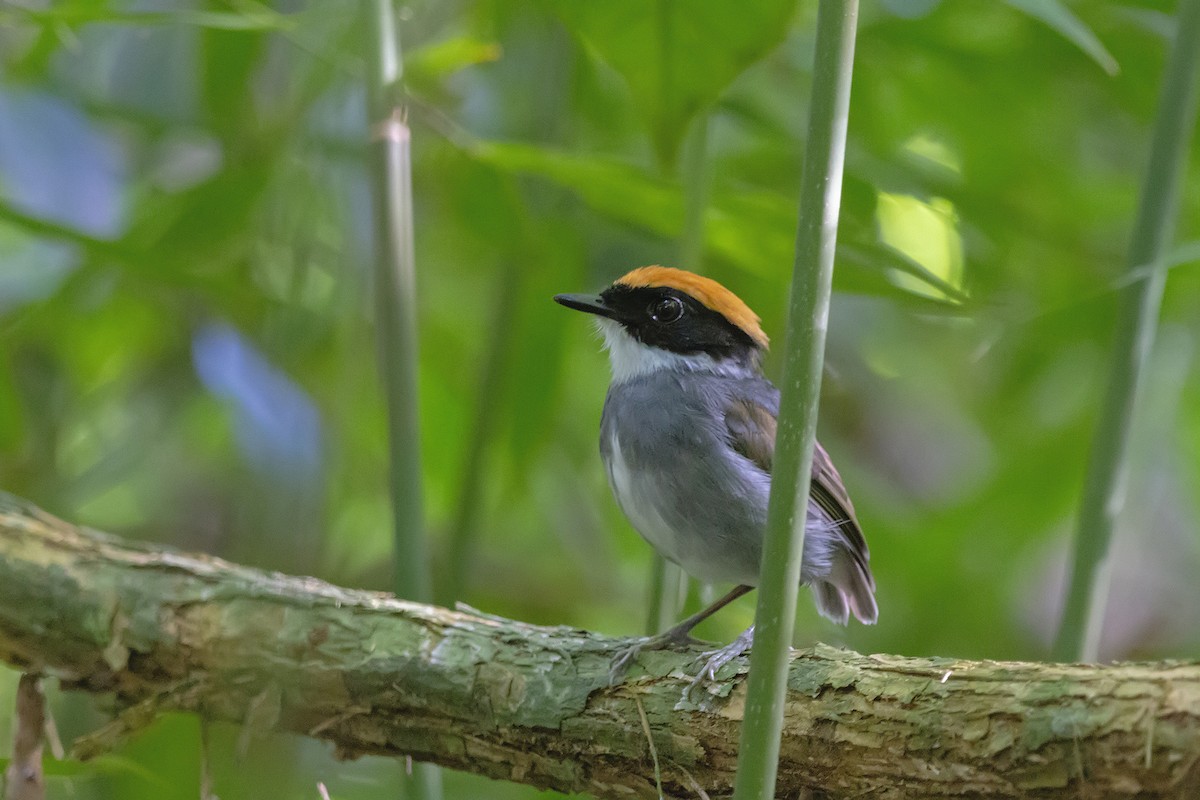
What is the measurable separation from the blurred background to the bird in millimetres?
204

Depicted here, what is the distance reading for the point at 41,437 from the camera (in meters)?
3.48

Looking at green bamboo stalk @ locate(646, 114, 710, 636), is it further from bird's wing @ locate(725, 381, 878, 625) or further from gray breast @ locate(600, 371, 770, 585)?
bird's wing @ locate(725, 381, 878, 625)

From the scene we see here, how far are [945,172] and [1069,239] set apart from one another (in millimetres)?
379

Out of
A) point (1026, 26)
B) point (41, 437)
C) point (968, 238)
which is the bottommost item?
point (41, 437)

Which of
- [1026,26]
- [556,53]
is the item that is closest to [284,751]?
[556,53]

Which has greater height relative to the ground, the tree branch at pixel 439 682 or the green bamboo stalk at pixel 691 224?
the green bamboo stalk at pixel 691 224

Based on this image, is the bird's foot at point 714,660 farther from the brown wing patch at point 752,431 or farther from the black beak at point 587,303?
the black beak at point 587,303

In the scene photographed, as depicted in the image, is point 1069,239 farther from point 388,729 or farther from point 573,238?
point 388,729


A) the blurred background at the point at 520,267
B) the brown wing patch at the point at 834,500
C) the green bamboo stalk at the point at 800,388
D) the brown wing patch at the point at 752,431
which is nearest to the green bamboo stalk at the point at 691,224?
the blurred background at the point at 520,267

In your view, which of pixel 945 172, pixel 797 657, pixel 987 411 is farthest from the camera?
pixel 987 411

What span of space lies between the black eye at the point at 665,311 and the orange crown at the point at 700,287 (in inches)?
2.5

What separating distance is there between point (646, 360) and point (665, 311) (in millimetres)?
149

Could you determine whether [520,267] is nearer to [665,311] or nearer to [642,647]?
[665,311]

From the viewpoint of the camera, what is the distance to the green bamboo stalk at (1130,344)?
212 centimetres
